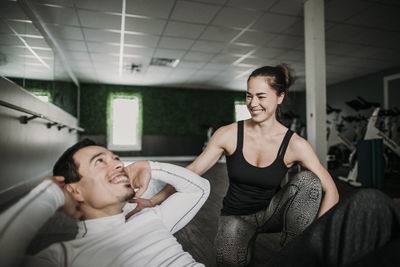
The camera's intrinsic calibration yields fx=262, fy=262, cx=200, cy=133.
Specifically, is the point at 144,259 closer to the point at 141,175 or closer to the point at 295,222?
the point at 141,175

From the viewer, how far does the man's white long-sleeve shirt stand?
0.52 m

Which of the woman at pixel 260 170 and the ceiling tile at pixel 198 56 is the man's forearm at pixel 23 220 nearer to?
the woman at pixel 260 170

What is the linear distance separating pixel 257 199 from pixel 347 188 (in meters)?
3.12

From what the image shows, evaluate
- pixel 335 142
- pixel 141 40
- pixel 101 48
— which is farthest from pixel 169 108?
pixel 335 142

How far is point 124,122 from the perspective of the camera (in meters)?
9.56

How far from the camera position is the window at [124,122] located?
30.9 feet

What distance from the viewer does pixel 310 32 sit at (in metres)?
3.64

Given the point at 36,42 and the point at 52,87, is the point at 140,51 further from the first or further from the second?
the point at 36,42

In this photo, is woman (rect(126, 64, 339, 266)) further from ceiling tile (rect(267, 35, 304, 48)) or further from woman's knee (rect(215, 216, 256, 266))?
ceiling tile (rect(267, 35, 304, 48))

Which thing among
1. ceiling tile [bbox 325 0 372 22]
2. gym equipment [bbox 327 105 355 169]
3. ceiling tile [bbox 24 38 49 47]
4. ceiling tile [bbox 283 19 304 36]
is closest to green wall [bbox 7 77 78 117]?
ceiling tile [bbox 24 38 49 47]

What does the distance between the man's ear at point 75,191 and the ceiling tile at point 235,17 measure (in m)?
3.75

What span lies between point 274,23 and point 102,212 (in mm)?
4328

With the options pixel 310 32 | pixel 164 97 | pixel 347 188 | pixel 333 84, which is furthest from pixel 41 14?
pixel 333 84

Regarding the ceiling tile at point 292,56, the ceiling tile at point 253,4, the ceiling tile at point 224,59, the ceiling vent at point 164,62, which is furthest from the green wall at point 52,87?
the ceiling tile at point 292,56
